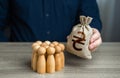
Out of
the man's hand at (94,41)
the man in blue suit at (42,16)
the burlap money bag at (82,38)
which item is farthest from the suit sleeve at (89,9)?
the burlap money bag at (82,38)

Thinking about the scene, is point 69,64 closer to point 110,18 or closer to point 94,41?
point 94,41

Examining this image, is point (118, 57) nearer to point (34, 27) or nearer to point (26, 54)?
point (26, 54)

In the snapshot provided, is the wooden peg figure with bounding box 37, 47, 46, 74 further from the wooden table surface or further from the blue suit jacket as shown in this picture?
the blue suit jacket

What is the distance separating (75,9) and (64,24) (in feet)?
0.34

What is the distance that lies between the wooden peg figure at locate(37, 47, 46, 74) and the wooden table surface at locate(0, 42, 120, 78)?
0.02 metres

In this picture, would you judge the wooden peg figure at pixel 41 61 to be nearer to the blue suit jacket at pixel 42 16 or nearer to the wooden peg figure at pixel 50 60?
the wooden peg figure at pixel 50 60

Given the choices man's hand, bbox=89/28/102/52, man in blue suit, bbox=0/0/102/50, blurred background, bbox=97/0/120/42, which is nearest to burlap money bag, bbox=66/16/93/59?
man's hand, bbox=89/28/102/52

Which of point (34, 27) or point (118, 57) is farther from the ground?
point (34, 27)

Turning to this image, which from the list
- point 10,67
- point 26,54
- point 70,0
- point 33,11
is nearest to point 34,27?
point 33,11

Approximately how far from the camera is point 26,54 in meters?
1.04

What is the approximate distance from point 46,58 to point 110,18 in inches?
35.9

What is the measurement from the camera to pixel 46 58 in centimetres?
88

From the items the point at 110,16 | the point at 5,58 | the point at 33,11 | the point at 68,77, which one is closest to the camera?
the point at 68,77

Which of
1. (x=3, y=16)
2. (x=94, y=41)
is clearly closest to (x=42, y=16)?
(x=3, y=16)
